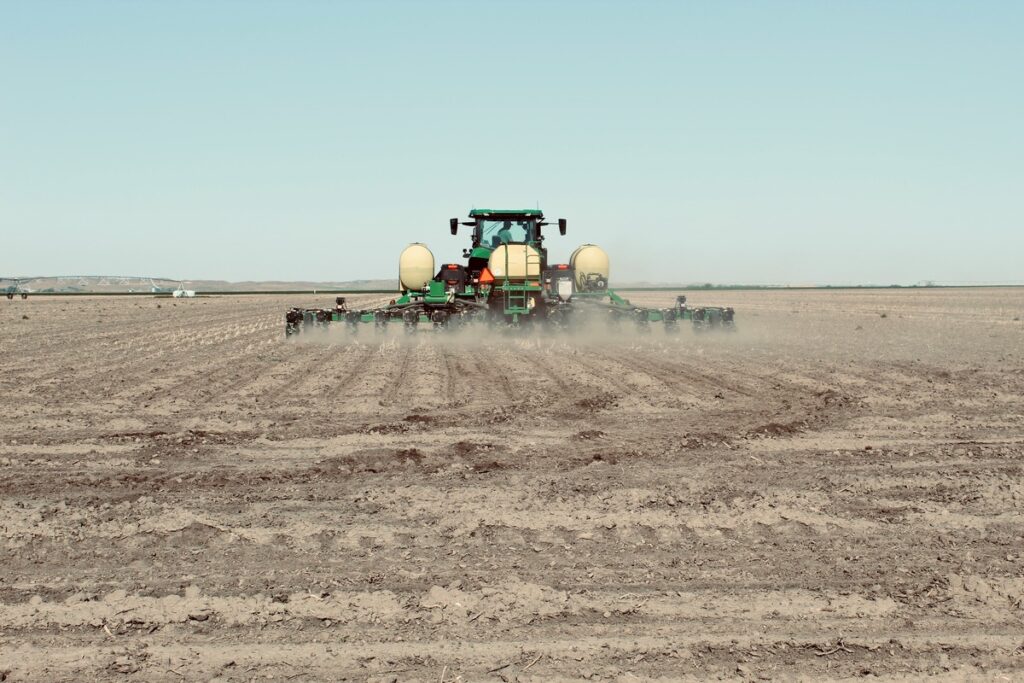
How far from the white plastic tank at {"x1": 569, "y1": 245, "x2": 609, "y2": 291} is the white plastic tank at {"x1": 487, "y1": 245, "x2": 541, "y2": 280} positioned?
3.16 metres

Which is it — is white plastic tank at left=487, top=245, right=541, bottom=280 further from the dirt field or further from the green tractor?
the dirt field

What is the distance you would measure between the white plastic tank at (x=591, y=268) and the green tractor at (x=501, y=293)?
3cm

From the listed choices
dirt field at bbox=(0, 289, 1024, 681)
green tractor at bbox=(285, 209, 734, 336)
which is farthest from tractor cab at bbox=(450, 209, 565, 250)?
dirt field at bbox=(0, 289, 1024, 681)

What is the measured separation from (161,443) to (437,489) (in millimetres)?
3117

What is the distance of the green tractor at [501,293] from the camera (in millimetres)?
19656

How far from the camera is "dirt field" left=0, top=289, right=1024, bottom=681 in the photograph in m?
3.55

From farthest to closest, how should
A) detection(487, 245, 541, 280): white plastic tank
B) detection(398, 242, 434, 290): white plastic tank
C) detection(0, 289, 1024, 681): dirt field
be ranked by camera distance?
detection(398, 242, 434, 290): white plastic tank < detection(487, 245, 541, 280): white plastic tank < detection(0, 289, 1024, 681): dirt field

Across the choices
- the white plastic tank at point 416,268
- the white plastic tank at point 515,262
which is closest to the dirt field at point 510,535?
the white plastic tank at point 515,262

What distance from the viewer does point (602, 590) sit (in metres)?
4.14

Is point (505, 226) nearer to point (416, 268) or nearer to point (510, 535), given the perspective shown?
point (416, 268)

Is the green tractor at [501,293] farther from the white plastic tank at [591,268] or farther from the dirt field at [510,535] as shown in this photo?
the dirt field at [510,535]

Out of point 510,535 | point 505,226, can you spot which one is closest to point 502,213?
point 505,226

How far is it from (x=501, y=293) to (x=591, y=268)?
387 cm

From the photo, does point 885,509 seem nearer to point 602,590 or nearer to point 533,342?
point 602,590
